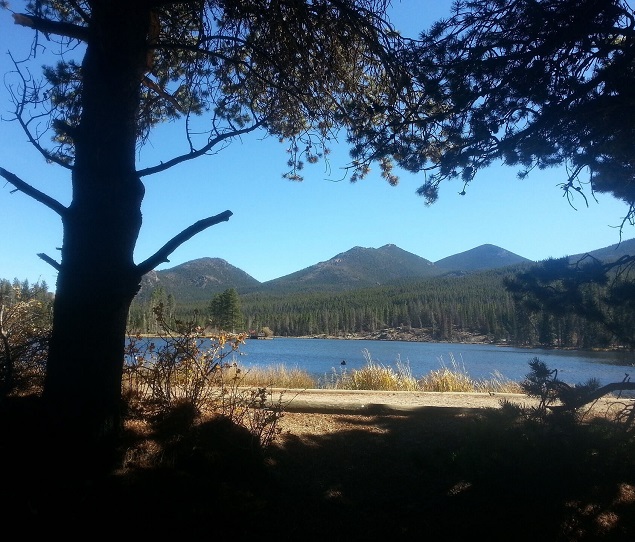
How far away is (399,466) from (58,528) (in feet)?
8.95

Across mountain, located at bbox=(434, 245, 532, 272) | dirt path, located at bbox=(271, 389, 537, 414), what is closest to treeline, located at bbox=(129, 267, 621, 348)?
dirt path, located at bbox=(271, 389, 537, 414)

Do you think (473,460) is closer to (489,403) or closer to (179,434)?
(179,434)

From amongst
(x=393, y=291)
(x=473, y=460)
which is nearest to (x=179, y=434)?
(x=473, y=460)

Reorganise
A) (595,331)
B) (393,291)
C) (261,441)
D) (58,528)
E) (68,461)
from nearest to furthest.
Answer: (58,528), (68,461), (261,441), (595,331), (393,291)

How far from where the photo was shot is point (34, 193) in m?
3.69

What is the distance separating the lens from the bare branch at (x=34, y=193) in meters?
3.64

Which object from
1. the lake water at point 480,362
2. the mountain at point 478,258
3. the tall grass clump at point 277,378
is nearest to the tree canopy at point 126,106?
the lake water at point 480,362

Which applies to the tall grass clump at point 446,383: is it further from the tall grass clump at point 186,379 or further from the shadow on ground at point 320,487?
the tall grass clump at point 186,379

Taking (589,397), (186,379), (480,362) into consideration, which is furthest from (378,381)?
(480,362)

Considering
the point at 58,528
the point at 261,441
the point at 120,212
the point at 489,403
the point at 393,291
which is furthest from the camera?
the point at 393,291

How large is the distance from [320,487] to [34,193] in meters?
3.05

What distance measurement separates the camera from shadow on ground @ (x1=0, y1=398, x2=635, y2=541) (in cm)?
310

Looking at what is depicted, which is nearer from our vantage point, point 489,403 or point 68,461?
point 68,461

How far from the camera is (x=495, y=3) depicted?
5.45 metres
